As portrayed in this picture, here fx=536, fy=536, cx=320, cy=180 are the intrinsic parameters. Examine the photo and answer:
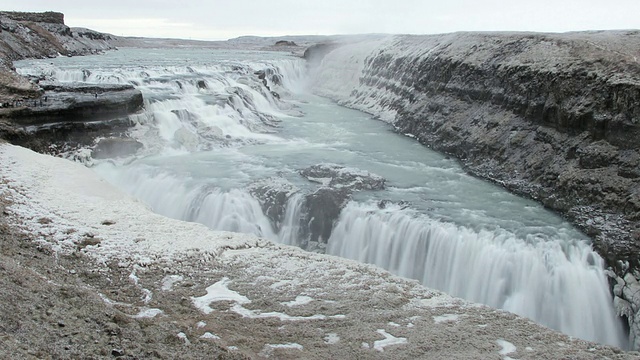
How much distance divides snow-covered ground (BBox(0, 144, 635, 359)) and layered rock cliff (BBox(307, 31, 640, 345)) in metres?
4.16

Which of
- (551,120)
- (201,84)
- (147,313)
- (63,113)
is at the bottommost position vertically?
(147,313)

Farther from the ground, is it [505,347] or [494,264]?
[505,347]

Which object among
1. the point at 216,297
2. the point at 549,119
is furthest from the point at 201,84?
the point at 216,297

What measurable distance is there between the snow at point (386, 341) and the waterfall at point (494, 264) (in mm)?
4448

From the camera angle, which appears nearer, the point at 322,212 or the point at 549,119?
the point at 322,212

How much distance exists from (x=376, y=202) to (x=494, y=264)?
3560 millimetres

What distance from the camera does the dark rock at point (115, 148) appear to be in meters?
17.8

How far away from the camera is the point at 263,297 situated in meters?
Answer: 8.16

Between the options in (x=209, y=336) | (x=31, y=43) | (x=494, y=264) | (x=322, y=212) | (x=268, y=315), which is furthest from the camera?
(x=31, y=43)

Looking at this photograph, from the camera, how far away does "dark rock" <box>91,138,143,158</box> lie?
17.8 m

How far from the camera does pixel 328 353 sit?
662 centimetres

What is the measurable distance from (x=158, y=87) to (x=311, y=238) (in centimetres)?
1444

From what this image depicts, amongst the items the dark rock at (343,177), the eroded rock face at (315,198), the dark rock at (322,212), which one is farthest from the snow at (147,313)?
the dark rock at (343,177)

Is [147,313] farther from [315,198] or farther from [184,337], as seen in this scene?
[315,198]
